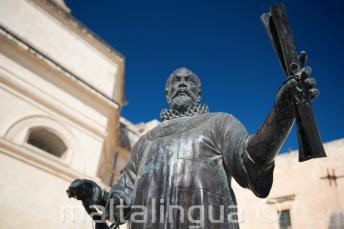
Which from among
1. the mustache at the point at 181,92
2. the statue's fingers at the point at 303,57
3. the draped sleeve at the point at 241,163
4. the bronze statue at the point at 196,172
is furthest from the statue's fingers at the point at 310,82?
the mustache at the point at 181,92

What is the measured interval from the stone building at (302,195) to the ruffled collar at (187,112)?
13.6m

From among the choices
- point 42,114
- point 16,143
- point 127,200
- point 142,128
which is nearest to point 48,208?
point 16,143

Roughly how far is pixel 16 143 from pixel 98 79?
4.68 metres

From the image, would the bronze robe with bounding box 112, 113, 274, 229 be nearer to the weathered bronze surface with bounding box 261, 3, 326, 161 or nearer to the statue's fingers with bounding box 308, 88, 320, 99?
the weathered bronze surface with bounding box 261, 3, 326, 161

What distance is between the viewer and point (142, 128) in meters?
23.2

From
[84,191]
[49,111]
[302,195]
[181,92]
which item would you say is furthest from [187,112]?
[302,195]

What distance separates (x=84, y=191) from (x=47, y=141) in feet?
30.1

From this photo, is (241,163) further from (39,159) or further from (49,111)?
(49,111)

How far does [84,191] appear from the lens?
2.28 meters

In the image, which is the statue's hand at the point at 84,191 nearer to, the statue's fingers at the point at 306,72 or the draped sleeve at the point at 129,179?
the draped sleeve at the point at 129,179

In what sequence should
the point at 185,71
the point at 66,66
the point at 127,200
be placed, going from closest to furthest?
the point at 127,200, the point at 185,71, the point at 66,66

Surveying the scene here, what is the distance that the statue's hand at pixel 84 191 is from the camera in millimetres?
2254

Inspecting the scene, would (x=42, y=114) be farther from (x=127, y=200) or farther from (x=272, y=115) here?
(x=272, y=115)

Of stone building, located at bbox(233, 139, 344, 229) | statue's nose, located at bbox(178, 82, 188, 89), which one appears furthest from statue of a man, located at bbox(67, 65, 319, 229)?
stone building, located at bbox(233, 139, 344, 229)
